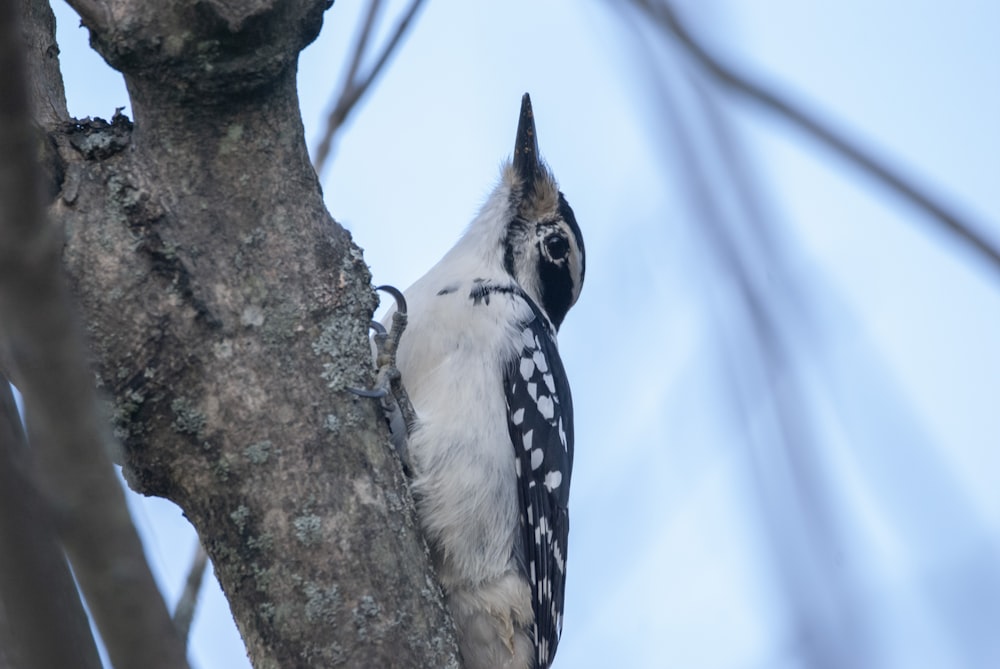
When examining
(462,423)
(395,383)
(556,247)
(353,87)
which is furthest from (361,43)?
(556,247)

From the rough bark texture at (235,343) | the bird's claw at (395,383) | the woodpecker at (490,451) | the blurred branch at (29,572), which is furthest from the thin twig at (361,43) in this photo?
the blurred branch at (29,572)

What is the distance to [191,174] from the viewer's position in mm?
2609

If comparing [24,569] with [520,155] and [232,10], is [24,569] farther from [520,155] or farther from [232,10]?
[520,155]

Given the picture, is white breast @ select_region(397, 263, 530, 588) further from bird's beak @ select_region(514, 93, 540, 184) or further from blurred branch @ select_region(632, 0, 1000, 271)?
blurred branch @ select_region(632, 0, 1000, 271)

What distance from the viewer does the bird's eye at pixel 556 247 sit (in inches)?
179

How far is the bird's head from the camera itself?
4.50m

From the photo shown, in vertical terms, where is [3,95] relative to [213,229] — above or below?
below

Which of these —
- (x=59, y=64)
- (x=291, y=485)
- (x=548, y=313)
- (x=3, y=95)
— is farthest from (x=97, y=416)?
(x=548, y=313)

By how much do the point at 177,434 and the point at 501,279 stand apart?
1845 mm

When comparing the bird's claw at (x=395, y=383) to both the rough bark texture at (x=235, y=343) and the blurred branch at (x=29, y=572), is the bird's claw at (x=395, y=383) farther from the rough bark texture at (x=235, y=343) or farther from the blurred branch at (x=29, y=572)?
the blurred branch at (x=29, y=572)

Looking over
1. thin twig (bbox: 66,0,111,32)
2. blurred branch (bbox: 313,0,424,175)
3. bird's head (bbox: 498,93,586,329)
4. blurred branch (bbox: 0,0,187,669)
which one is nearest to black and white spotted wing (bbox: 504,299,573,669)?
bird's head (bbox: 498,93,586,329)

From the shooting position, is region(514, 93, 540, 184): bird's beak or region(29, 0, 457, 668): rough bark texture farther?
region(514, 93, 540, 184): bird's beak

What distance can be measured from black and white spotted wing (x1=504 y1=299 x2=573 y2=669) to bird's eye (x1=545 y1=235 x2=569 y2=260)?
22.3 inches

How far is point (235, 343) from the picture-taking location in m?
2.57
